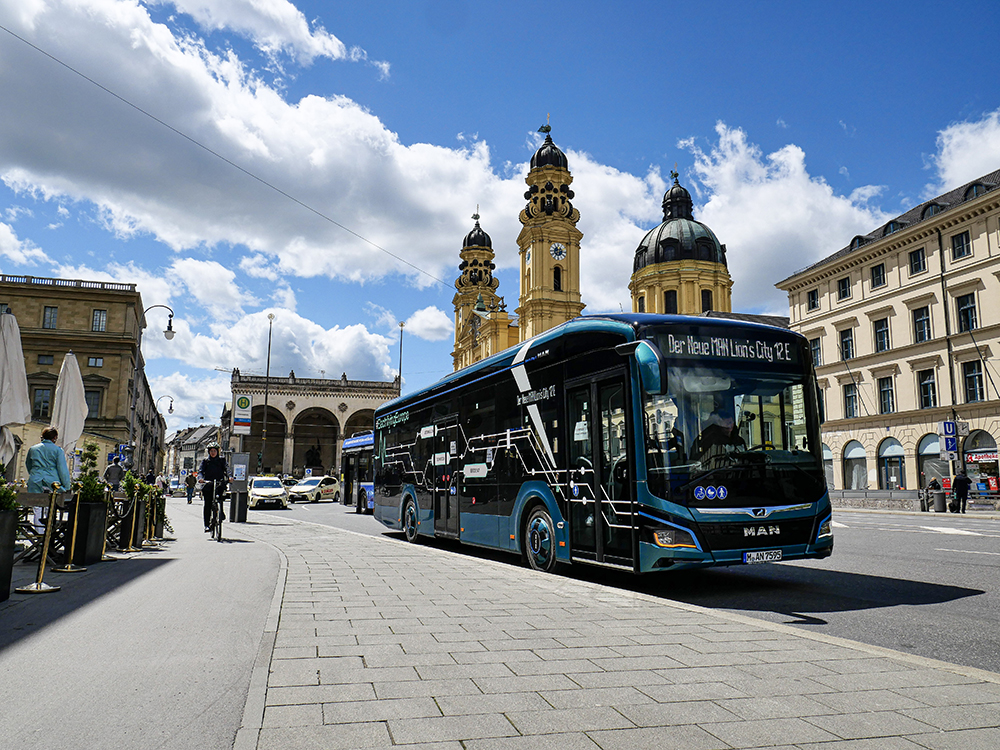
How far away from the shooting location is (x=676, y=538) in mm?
7797

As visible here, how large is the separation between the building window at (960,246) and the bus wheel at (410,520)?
1364 inches

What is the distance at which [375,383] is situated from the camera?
99062mm

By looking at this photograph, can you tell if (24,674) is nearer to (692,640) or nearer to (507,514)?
(692,640)

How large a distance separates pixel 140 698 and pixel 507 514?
712cm

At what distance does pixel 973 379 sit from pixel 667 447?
3667 cm

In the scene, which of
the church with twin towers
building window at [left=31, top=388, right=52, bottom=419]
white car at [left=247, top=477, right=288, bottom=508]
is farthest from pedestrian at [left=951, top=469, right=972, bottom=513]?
building window at [left=31, top=388, right=52, bottom=419]

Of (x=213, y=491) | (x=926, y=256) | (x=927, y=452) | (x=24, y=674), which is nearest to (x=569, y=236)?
(x=926, y=256)

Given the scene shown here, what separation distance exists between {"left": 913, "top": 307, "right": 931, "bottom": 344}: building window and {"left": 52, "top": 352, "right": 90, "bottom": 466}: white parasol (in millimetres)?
39876

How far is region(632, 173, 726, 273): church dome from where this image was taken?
6806 centimetres

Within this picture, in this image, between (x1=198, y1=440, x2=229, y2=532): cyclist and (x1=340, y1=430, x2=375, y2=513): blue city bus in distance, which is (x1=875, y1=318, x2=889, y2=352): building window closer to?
(x1=340, y1=430, x2=375, y2=513): blue city bus in distance

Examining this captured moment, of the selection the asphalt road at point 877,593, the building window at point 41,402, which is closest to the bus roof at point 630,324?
the asphalt road at point 877,593

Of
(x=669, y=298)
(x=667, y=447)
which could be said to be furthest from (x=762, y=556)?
(x=669, y=298)

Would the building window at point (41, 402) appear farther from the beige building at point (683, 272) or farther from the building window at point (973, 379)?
the building window at point (973, 379)

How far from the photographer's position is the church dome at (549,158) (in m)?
67.2
